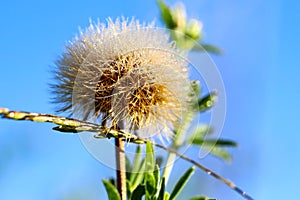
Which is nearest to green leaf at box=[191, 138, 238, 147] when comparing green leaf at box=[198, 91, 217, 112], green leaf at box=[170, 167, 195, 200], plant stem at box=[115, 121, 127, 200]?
green leaf at box=[198, 91, 217, 112]

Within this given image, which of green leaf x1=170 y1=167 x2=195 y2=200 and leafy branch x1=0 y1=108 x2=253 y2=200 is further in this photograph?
green leaf x1=170 y1=167 x2=195 y2=200

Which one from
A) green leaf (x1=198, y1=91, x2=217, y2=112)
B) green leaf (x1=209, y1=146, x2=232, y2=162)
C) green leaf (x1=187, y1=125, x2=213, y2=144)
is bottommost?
green leaf (x1=209, y1=146, x2=232, y2=162)

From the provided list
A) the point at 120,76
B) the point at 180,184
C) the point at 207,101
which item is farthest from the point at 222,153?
the point at 120,76

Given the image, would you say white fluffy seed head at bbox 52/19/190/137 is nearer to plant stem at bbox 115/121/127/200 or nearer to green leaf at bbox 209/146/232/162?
plant stem at bbox 115/121/127/200

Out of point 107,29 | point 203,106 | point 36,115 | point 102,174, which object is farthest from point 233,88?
point 36,115

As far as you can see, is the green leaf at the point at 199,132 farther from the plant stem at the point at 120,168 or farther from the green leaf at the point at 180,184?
the plant stem at the point at 120,168

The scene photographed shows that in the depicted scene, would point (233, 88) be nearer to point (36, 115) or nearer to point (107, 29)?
point (107, 29)

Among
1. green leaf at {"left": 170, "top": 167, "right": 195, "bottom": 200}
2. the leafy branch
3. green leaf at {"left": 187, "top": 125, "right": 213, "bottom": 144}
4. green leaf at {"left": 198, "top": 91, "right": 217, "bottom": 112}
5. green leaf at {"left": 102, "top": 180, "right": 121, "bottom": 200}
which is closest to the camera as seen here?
the leafy branch
